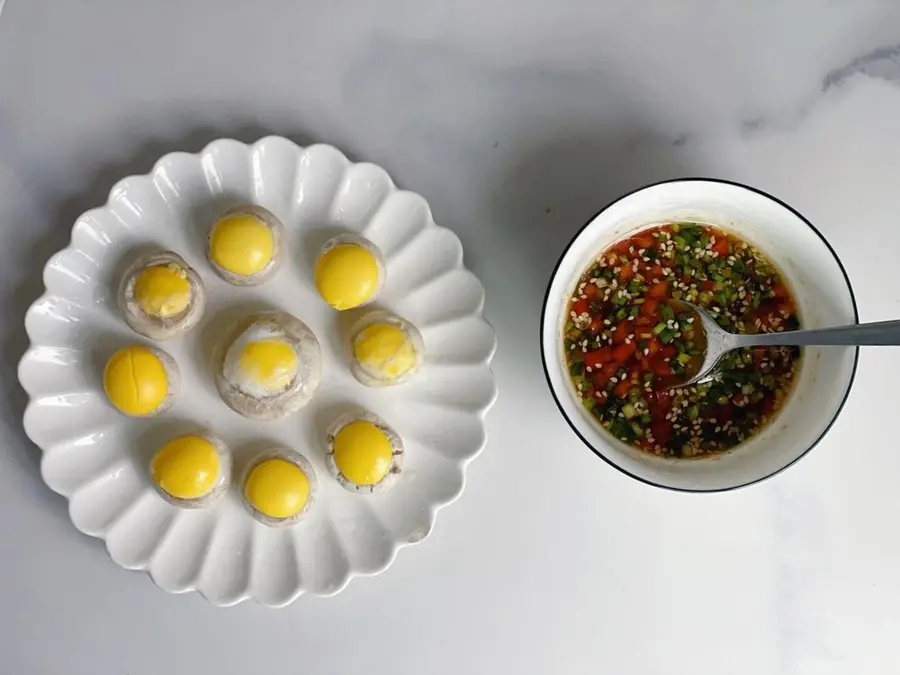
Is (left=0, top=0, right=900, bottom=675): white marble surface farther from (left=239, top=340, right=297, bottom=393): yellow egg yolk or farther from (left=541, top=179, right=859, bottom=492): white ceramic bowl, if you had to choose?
(left=239, top=340, right=297, bottom=393): yellow egg yolk

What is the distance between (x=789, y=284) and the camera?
4.19ft

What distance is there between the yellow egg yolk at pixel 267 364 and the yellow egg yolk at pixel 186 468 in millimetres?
132

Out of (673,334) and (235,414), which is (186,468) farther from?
(673,334)

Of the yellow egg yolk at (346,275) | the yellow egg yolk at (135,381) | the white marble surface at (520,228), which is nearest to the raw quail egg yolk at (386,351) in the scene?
the yellow egg yolk at (346,275)

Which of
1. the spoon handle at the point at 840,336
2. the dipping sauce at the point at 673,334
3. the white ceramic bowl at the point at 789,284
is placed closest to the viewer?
the spoon handle at the point at 840,336

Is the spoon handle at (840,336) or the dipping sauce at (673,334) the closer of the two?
the spoon handle at (840,336)

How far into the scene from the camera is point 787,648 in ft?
4.51

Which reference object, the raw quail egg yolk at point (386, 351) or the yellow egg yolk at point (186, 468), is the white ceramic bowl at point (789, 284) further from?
the yellow egg yolk at point (186, 468)

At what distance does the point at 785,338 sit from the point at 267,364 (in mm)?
744

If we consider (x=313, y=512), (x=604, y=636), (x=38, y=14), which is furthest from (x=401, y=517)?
(x=38, y=14)

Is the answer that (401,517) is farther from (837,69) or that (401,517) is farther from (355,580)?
(837,69)

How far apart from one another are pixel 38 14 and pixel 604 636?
139cm

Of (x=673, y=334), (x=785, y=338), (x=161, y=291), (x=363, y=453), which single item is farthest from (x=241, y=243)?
(x=785, y=338)

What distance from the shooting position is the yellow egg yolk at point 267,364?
1.21 m
